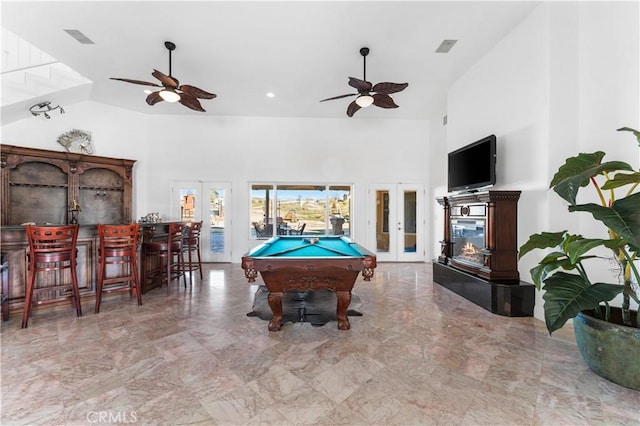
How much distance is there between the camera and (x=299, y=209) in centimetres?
705

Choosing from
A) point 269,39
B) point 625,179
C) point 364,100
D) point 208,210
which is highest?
point 269,39

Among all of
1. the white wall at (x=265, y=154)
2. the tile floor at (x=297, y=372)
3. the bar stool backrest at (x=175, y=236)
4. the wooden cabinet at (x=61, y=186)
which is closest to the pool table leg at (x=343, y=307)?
the tile floor at (x=297, y=372)

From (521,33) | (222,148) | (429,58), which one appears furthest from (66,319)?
(521,33)

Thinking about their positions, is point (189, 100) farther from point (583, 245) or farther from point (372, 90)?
point (583, 245)

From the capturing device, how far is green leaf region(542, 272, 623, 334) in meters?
1.95

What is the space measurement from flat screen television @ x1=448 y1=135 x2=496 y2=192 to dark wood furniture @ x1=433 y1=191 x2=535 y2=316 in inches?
14.2

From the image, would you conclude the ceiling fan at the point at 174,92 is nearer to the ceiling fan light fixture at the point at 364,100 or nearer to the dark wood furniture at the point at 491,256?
the ceiling fan light fixture at the point at 364,100

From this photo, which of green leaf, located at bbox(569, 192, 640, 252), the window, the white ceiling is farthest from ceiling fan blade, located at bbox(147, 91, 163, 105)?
green leaf, located at bbox(569, 192, 640, 252)

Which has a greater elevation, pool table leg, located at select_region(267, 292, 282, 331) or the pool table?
the pool table

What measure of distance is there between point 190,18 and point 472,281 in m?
5.16

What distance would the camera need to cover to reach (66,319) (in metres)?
3.19

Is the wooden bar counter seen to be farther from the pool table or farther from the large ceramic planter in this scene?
the large ceramic planter

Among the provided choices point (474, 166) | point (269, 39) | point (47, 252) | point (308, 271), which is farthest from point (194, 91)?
point (474, 166)

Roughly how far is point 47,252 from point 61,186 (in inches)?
133
